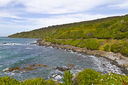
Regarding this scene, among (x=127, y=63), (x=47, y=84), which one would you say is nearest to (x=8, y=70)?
(x=47, y=84)

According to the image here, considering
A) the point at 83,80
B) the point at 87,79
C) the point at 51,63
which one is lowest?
the point at 51,63

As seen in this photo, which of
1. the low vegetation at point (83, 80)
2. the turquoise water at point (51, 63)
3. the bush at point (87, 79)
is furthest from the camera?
the turquoise water at point (51, 63)

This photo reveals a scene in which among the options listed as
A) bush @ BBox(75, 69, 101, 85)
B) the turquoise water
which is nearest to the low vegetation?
bush @ BBox(75, 69, 101, 85)

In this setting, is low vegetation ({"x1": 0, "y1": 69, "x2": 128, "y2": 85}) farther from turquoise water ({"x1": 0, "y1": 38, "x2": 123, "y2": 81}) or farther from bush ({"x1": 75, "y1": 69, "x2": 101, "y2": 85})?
turquoise water ({"x1": 0, "y1": 38, "x2": 123, "y2": 81})

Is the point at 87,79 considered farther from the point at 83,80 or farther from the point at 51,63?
the point at 51,63

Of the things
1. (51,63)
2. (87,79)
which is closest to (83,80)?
(87,79)

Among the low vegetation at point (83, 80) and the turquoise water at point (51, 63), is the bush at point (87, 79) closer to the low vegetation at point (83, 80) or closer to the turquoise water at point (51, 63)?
the low vegetation at point (83, 80)

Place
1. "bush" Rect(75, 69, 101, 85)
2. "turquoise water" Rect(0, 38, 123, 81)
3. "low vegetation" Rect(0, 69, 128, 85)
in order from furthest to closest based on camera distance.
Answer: "turquoise water" Rect(0, 38, 123, 81)
"bush" Rect(75, 69, 101, 85)
"low vegetation" Rect(0, 69, 128, 85)

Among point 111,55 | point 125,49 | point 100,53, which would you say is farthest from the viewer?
point 100,53

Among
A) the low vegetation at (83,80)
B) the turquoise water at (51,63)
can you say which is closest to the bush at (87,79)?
the low vegetation at (83,80)

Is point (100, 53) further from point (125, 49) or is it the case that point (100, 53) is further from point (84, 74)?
point (84, 74)

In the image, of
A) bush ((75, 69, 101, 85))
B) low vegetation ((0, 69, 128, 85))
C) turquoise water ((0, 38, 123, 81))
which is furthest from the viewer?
turquoise water ((0, 38, 123, 81))

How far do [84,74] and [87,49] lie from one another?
35544 mm

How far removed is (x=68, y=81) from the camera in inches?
343
